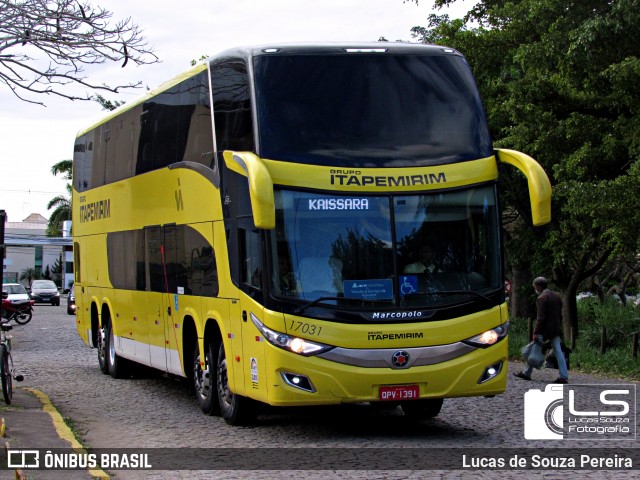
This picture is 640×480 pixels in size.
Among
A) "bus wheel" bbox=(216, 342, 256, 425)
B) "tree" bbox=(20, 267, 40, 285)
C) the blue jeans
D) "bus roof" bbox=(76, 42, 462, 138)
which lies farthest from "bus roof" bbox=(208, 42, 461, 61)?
"tree" bbox=(20, 267, 40, 285)

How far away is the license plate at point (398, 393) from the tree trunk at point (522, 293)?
19279 mm

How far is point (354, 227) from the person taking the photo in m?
11.0

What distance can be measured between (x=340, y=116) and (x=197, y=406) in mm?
4998

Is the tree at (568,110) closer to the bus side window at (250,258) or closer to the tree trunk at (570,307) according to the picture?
the tree trunk at (570,307)

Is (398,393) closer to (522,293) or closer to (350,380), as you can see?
(350,380)

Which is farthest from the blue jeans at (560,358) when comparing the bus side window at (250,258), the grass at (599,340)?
the bus side window at (250,258)

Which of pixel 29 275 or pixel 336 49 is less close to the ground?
pixel 336 49

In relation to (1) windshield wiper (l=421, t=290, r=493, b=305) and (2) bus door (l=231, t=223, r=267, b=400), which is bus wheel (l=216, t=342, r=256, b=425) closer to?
(2) bus door (l=231, t=223, r=267, b=400)

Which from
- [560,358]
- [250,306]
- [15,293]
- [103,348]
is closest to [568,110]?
[560,358]

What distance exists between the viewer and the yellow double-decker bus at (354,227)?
424 inches

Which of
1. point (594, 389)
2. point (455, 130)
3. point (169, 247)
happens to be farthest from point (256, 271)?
point (594, 389)

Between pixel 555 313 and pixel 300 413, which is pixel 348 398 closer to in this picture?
pixel 300 413

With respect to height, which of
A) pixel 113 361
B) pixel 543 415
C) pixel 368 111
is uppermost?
pixel 368 111

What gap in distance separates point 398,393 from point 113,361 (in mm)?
9090
